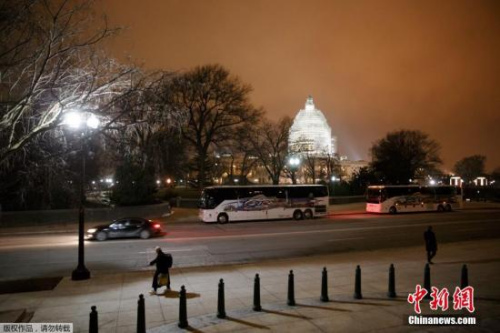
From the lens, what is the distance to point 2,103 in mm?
10773

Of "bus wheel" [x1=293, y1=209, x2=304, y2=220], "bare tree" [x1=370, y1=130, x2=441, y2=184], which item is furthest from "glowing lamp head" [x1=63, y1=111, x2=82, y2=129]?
"bare tree" [x1=370, y1=130, x2=441, y2=184]

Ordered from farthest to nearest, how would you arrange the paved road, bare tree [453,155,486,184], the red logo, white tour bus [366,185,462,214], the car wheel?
bare tree [453,155,486,184] < white tour bus [366,185,462,214] < the car wheel < the paved road < the red logo

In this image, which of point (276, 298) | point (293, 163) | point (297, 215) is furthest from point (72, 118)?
point (293, 163)

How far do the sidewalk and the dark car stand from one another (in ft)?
34.7

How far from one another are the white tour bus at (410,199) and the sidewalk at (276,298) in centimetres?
2455

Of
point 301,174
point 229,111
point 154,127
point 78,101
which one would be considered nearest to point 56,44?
point 78,101

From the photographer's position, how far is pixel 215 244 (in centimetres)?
2250

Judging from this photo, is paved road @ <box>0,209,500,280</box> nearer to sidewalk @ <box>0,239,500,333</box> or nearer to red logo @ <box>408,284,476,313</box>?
sidewalk @ <box>0,239,500,333</box>

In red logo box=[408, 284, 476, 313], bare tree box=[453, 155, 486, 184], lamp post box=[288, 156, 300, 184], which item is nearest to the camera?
red logo box=[408, 284, 476, 313]

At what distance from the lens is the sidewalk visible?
29.3ft

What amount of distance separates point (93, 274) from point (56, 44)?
8616 mm

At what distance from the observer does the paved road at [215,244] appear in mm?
17781

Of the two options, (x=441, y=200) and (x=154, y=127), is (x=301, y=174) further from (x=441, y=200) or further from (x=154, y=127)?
(x=154, y=127)

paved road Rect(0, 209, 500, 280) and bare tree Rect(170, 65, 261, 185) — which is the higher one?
bare tree Rect(170, 65, 261, 185)
